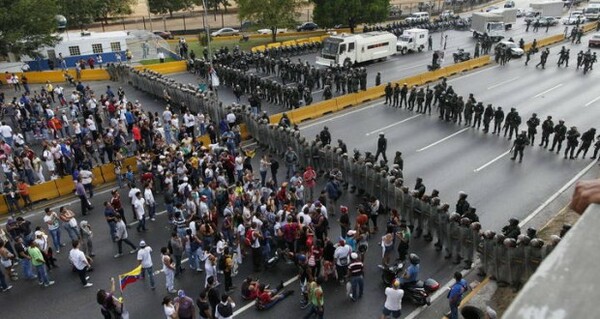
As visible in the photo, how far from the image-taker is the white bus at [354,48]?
35.8m

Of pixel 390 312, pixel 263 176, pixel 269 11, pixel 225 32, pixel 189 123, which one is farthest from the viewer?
pixel 225 32

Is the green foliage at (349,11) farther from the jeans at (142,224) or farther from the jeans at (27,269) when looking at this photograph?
the jeans at (27,269)

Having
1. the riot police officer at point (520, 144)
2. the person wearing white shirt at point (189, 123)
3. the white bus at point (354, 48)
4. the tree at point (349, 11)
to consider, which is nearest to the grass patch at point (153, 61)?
the white bus at point (354, 48)

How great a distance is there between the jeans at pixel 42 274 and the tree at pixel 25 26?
2672cm

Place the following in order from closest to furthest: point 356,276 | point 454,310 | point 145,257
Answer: point 454,310, point 356,276, point 145,257

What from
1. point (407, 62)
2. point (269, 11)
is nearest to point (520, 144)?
point (407, 62)

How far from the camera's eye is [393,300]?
10.5 m

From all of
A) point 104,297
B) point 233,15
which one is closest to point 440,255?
point 104,297

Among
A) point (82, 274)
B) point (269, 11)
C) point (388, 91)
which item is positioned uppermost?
point (269, 11)

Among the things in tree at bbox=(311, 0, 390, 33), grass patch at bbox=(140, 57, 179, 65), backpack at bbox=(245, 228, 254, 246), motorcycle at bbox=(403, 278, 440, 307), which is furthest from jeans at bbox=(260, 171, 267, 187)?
tree at bbox=(311, 0, 390, 33)

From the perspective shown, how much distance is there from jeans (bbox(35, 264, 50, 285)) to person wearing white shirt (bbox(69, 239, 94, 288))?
0.86 m

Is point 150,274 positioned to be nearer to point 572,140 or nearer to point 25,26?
point 572,140

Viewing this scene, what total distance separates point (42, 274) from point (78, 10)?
45831 millimetres

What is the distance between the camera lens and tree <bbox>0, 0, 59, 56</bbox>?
1330 inches
